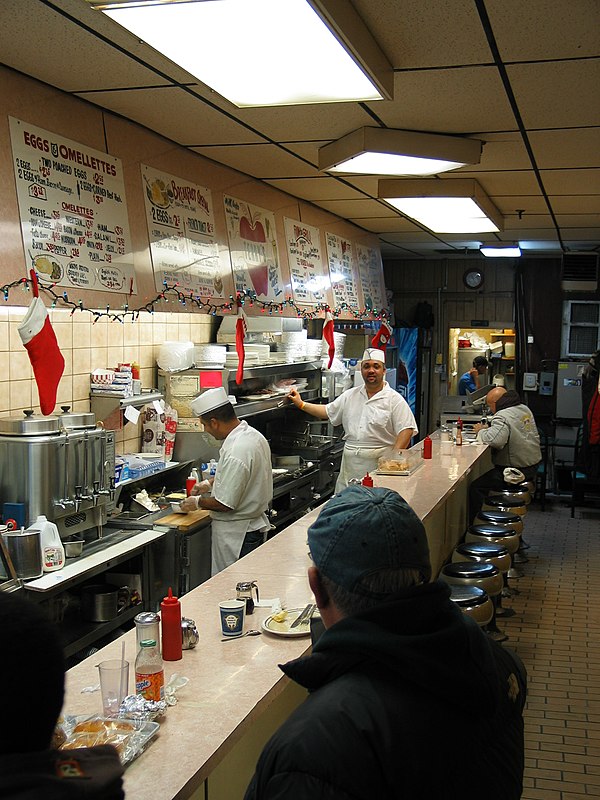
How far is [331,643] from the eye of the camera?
1524mm

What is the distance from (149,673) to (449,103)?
282 cm

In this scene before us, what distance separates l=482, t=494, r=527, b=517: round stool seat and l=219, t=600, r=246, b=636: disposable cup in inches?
180

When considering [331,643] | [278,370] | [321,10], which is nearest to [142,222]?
[321,10]

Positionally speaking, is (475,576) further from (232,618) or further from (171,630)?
(171,630)

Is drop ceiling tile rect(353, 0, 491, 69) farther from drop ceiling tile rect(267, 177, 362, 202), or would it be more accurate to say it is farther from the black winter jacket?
drop ceiling tile rect(267, 177, 362, 202)

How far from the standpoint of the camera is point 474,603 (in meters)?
4.52

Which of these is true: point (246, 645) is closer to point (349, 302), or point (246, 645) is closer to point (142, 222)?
point (142, 222)

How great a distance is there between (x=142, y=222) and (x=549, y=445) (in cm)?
811

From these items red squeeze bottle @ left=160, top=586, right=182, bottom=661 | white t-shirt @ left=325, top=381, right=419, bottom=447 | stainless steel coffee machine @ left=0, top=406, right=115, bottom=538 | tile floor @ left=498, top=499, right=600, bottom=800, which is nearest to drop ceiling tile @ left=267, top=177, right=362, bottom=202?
white t-shirt @ left=325, top=381, right=419, bottom=447

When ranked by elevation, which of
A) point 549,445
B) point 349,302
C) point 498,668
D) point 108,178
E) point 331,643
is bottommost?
point 549,445

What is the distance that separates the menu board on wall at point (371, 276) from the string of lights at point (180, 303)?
0.45 metres

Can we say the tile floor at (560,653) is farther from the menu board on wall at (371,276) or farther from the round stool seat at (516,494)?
the menu board on wall at (371,276)

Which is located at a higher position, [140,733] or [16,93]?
[16,93]

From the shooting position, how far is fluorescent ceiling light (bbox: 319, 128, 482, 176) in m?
4.22
